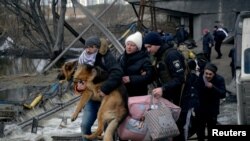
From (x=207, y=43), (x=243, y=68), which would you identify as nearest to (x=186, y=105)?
(x=243, y=68)

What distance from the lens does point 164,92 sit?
17.2 feet

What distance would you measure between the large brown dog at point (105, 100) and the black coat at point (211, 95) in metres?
1.40

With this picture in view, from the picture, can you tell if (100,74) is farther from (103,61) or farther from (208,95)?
(208,95)

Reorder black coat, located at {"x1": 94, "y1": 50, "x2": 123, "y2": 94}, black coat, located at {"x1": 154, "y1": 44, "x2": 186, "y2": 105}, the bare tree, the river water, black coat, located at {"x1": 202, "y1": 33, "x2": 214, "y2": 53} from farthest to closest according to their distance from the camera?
the bare tree, black coat, located at {"x1": 202, "y1": 33, "x2": 214, "y2": 53}, the river water, black coat, located at {"x1": 94, "y1": 50, "x2": 123, "y2": 94}, black coat, located at {"x1": 154, "y1": 44, "x2": 186, "y2": 105}

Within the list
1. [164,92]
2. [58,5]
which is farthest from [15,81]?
[164,92]

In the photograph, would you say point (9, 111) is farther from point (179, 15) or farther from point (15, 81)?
point (179, 15)

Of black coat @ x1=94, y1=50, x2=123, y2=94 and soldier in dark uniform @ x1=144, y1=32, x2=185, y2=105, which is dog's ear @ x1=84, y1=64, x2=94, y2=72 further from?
soldier in dark uniform @ x1=144, y1=32, x2=185, y2=105

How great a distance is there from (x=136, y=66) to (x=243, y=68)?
2086 mm

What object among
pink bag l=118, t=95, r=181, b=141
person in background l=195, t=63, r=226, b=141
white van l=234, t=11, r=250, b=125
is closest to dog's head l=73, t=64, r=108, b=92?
pink bag l=118, t=95, r=181, b=141

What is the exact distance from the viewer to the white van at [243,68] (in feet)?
21.6

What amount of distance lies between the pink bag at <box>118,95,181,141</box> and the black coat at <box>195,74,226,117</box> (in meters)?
1.28

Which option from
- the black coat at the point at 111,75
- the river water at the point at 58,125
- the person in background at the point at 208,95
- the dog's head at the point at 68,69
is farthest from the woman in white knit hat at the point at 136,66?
the river water at the point at 58,125

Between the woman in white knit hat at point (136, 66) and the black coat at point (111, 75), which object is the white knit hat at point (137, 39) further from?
the black coat at point (111, 75)

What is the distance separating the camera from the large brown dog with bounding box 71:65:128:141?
557 cm
